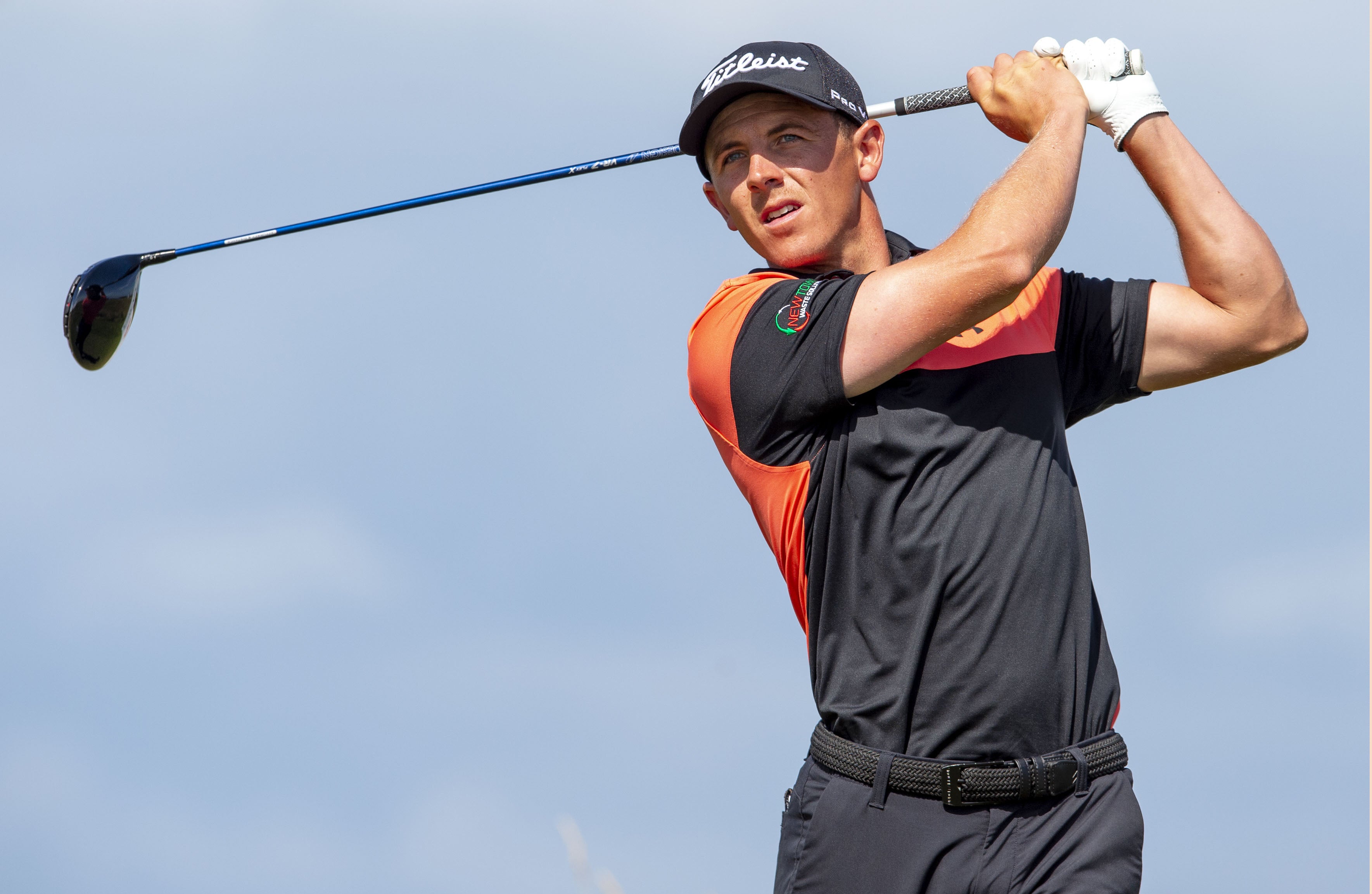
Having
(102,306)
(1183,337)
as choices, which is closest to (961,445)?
(1183,337)

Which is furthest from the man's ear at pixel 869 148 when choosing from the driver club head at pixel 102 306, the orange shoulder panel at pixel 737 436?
the driver club head at pixel 102 306

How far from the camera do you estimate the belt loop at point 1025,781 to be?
126 inches

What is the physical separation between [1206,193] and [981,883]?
1.92 metres

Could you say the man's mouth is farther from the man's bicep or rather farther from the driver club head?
the driver club head

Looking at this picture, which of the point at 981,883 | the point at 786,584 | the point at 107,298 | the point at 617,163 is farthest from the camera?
the point at 107,298

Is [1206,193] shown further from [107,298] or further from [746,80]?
[107,298]

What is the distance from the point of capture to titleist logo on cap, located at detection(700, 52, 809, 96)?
384 cm

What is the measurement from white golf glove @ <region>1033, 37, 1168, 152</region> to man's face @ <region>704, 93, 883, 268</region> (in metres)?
0.67

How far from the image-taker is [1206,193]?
12.4 feet

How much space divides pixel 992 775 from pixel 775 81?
6.18 feet

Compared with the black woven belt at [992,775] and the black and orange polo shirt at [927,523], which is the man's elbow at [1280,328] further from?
the black woven belt at [992,775]

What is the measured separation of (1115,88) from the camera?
12.5ft

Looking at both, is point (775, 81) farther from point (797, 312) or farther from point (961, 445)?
point (961, 445)

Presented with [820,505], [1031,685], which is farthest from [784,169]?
[1031,685]
